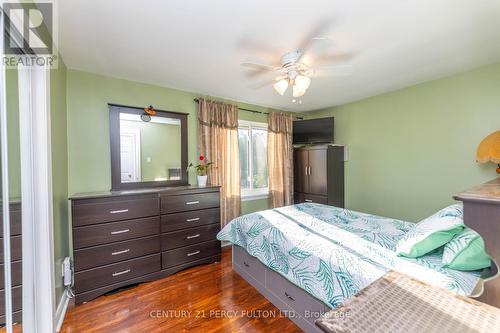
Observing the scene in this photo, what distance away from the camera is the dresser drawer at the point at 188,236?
254 centimetres

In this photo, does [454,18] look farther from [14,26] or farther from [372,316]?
[14,26]

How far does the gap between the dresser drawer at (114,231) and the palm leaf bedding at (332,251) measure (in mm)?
826

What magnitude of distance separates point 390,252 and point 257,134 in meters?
2.91

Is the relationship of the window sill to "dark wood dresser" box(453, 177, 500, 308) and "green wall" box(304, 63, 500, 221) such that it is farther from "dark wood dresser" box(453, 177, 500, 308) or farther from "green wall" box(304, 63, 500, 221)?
"dark wood dresser" box(453, 177, 500, 308)

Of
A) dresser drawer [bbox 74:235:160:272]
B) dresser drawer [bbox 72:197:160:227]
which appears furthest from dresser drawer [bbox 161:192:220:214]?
dresser drawer [bbox 74:235:160:272]

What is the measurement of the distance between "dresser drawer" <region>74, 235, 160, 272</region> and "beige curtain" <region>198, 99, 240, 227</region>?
1193 millimetres

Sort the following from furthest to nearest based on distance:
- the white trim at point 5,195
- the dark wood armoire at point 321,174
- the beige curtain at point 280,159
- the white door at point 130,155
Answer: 1. the beige curtain at point 280,159
2. the dark wood armoire at point 321,174
3. the white door at point 130,155
4. the white trim at point 5,195

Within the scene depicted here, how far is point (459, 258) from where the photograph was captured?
4.15 ft

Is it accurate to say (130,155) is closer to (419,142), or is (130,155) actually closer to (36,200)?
(36,200)

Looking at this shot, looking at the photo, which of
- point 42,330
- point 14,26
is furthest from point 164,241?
point 14,26

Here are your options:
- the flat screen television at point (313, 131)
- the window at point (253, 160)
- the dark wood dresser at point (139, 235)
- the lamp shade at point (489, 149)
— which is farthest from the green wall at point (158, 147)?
the lamp shade at point (489, 149)

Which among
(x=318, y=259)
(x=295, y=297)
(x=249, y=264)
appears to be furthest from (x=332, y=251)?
Answer: (x=249, y=264)

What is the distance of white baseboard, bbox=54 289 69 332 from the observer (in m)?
1.74

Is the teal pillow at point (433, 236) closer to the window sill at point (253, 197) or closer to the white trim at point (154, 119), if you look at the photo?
the window sill at point (253, 197)
